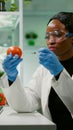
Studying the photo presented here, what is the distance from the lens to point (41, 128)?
831mm

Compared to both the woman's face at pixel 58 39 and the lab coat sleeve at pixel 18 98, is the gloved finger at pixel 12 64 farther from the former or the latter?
the woman's face at pixel 58 39

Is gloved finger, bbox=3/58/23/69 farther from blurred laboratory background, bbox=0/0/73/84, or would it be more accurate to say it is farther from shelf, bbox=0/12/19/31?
blurred laboratory background, bbox=0/0/73/84

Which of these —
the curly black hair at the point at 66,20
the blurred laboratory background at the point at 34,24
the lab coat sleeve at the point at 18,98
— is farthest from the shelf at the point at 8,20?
the lab coat sleeve at the point at 18,98

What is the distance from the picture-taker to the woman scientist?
129 cm

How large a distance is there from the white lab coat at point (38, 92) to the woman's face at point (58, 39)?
0.53 feet

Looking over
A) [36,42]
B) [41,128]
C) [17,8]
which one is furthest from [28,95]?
[36,42]

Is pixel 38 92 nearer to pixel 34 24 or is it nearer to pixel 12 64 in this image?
pixel 12 64

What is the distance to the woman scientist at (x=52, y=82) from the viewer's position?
1288mm

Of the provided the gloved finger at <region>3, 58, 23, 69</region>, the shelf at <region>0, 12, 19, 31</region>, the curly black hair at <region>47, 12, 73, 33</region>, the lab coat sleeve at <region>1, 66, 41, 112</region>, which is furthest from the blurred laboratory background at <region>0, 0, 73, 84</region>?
the gloved finger at <region>3, 58, 23, 69</region>

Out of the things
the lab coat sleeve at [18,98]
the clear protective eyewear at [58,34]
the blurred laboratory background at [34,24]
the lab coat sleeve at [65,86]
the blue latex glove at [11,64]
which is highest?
the clear protective eyewear at [58,34]

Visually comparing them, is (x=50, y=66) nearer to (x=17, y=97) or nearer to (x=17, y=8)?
(x=17, y=97)

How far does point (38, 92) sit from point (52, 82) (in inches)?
13.0

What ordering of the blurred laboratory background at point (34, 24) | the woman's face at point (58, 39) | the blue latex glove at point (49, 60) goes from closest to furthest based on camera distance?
the blue latex glove at point (49, 60), the woman's face at point (58, 39), the blurred laboratory background at point (34, 24)

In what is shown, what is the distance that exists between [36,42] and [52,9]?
463 mm
